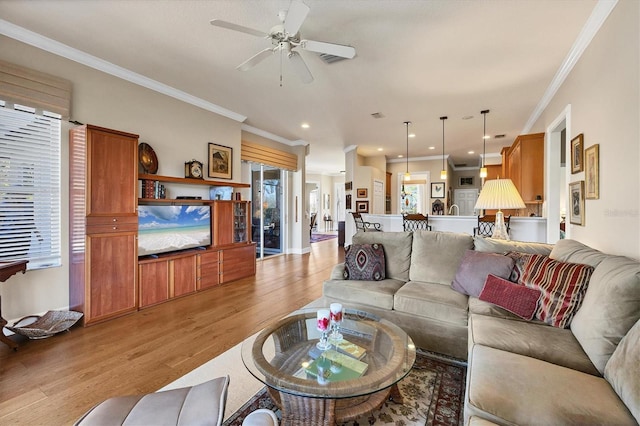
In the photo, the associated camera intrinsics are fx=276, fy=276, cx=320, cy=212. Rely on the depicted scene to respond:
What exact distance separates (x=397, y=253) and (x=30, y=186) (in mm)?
3828

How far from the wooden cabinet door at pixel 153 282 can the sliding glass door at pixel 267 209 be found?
2.95 metres

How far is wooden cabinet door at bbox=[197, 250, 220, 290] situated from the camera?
400 cm

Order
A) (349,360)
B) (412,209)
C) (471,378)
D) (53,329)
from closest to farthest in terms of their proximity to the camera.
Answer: (471,378), (349,360), (53,329), (412,209)

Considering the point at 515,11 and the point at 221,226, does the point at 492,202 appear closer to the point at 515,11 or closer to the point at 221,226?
the point at 515,11

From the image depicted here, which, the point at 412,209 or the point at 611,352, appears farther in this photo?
the point at 412,209

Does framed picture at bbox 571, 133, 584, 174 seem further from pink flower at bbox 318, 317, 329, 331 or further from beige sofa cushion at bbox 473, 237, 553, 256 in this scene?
pink flower at bbox 318, 317, 329, 331

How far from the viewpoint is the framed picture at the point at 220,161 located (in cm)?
455

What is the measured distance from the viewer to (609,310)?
1.40 m

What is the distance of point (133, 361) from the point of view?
223 centimetres

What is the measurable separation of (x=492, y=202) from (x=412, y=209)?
7.34 meters

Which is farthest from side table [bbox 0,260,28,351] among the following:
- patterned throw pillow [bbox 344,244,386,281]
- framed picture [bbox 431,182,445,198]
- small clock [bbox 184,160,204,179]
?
framed picture [bbox 431,182,445,198]

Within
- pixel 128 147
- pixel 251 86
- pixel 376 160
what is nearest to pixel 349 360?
pixel 128 147

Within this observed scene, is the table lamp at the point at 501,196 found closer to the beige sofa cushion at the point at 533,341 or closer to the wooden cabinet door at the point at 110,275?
the beige sofa cushion at the point at 533,341

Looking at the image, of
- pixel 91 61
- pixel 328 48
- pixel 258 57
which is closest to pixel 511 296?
pixel 328 48
